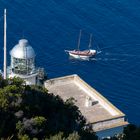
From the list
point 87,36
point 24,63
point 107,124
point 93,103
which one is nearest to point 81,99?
point 93,103

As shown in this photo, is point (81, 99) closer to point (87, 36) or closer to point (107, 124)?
point (107, 124)

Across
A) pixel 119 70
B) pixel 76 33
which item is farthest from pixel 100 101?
pixel 76 33

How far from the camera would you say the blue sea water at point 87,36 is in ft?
241

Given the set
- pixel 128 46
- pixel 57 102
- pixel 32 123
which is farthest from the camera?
pixel 128 46

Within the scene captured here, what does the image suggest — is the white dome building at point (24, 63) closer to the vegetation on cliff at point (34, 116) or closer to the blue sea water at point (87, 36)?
the vegetation on cliff at point (34, 116)

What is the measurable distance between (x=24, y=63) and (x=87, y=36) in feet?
145

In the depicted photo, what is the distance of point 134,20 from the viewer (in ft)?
285

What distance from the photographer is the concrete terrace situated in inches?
1498

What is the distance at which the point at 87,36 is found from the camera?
270 feet

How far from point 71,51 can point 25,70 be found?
134 ft

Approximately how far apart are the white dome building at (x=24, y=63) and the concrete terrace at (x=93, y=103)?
2578 millimetres

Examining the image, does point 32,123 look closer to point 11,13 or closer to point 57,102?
point 57,102

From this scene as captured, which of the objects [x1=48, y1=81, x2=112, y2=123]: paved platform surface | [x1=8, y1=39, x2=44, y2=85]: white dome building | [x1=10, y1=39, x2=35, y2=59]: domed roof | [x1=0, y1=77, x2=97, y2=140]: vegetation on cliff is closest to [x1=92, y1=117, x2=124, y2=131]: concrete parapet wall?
[x1=48, y1=81, x2=112, y2=123]: paved platform surface

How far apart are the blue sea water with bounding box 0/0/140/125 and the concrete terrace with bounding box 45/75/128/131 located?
26.9 metres
